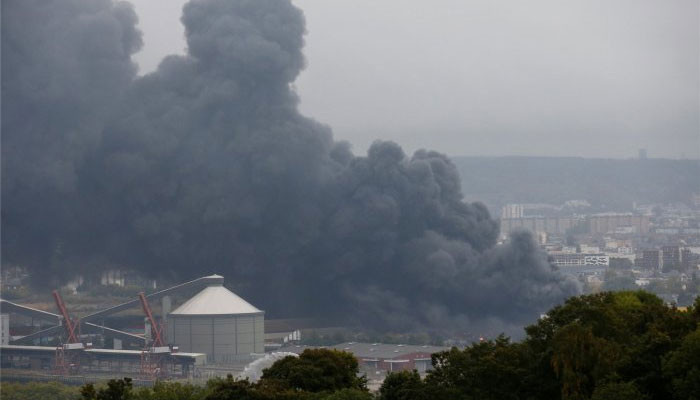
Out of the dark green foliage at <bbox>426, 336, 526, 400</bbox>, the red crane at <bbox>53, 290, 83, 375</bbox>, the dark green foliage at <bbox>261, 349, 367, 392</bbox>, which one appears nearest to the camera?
the dark green foliage at <bbox>426, 336, 526, 400</bbox>

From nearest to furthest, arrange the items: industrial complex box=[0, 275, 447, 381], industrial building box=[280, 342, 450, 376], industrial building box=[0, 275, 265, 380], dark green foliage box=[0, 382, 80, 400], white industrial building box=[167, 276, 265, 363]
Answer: dark green foliage box=[0, 382, 80, 400] → industrial building box=[280, 342, 450, 376] → industrial complex box=[0, 275, 447, 381] → industrial building box=[0, 275, 265, 380] → white industrial building box=[167, 276, 265, 363]

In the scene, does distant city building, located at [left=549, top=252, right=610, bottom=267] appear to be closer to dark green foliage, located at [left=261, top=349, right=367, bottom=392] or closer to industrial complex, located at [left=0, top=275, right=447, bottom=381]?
industrial complex, located at [left=0, top=275, right=447, bottom=381]

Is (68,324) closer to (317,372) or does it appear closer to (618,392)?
(317,372)

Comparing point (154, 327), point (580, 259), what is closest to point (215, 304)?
point (154, 327)

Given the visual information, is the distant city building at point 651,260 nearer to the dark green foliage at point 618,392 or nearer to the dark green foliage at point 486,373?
the dark green foliage at point 486,373

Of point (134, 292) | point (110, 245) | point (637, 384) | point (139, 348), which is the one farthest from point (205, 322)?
point (637, 384)

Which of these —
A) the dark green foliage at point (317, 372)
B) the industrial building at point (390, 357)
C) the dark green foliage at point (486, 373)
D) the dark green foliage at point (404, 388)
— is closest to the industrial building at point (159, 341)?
the industrial building at point (390, 357)

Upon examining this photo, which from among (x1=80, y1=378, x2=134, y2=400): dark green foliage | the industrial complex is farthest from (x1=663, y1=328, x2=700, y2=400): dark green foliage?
the industrial complex

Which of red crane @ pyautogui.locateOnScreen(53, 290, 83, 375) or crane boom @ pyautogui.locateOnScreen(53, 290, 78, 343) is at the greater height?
crane boom @ pyautogui.locateOnScreen(53, 290, 78, 343)

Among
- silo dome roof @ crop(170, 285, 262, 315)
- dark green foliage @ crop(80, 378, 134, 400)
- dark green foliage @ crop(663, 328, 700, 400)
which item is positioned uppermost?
silo dome roof @ crop(170, 285, 262, 315)

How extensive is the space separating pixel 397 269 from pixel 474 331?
6.91 meters

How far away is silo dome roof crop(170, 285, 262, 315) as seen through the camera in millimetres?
91938

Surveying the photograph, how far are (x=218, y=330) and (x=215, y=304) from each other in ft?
6.76

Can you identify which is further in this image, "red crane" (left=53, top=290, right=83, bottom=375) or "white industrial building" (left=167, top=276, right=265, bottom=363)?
"white industrial building" (left=167, top=276, right=265, bottom=363)
